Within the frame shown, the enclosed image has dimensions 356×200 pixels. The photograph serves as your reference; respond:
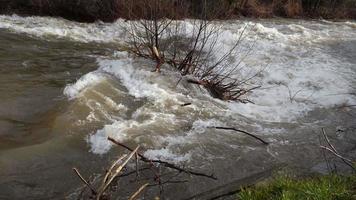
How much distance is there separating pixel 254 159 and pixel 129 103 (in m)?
2.33

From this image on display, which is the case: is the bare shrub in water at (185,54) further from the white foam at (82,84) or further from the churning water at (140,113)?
the white foam at (82,84)

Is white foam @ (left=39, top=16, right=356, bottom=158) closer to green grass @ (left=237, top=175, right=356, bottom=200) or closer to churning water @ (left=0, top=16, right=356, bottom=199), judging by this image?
churning water @ (left=0, top=16, right=356, bottom=199)

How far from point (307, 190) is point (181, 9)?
657 centimetres

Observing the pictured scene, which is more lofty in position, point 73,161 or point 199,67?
point 199,67

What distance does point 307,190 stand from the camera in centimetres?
432

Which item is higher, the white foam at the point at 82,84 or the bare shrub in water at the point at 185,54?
the bare shrub in water at the point at 185,54

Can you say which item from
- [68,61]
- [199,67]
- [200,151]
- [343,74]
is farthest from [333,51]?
[200,151]

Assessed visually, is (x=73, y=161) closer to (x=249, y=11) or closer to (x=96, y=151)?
(x=96, y=151)

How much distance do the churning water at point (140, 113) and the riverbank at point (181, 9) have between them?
42.9 inches

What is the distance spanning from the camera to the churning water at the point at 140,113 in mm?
5719

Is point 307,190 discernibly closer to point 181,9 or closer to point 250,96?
point 250,96

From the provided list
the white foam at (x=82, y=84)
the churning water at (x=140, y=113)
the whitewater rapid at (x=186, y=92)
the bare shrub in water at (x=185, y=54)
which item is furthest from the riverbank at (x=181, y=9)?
the white foam at (x=82, y=84)

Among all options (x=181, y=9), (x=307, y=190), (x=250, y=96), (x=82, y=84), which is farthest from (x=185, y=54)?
(x=307, y=190)

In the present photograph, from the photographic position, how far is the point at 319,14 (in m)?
20.0
